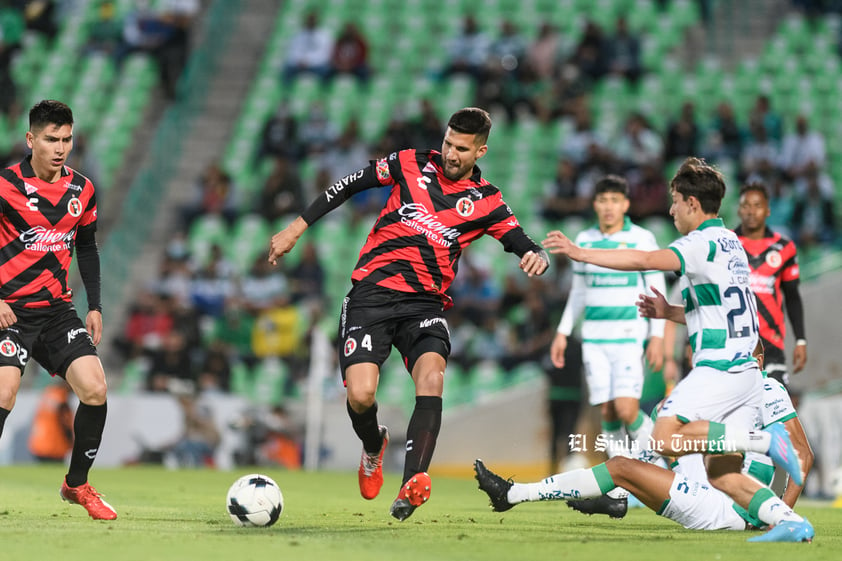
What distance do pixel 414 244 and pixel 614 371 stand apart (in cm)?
274

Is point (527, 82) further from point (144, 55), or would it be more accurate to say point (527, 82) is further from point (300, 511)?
point (300, 511)

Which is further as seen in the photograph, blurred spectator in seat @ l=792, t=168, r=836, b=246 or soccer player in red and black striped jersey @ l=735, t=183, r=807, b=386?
blurred spectator in seat @ l=792, t=168, r=836, b=246

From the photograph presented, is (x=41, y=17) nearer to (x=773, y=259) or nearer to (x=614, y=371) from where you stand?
(x=614, y=371)

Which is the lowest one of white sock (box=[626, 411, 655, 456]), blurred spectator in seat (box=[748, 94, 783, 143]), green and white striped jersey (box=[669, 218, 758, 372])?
white sock (box=[626, 411, 655, 456])

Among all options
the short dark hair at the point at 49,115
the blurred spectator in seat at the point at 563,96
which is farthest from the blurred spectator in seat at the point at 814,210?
the short dark hair at the point at 49,115

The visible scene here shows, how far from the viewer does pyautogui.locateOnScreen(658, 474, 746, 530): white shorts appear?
278 inches

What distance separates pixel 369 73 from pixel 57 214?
1429 cm

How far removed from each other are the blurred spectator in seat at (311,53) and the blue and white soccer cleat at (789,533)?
15963 mm

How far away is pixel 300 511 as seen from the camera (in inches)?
342

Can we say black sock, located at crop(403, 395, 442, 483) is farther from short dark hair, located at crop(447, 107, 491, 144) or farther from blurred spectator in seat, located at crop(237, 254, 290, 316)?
blurred spectator in seat, located at crop(237, 254, 290, 316)

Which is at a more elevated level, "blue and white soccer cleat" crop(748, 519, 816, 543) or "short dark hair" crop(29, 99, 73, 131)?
"short dark hair" crop(29, 99, 73, 131)

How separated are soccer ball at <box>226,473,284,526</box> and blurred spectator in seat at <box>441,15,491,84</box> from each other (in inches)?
562

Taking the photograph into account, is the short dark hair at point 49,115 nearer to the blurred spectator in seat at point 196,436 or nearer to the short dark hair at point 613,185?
the short dark hair at point 613,185

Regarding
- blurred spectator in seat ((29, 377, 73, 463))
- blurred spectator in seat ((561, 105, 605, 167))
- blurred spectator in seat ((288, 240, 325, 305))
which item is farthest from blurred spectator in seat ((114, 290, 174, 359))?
blurred spectator in seat ((561, 105, 605, 167))
